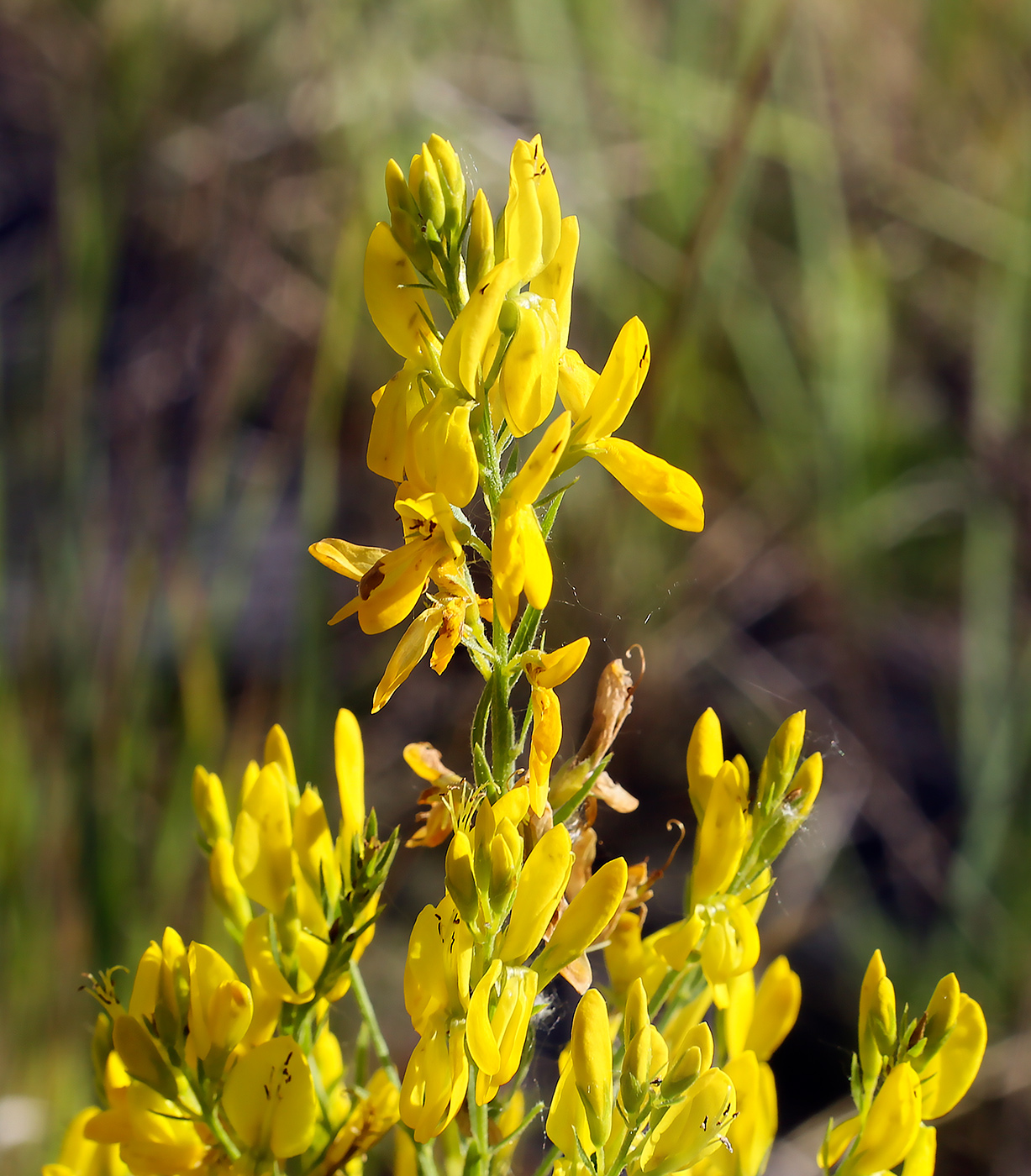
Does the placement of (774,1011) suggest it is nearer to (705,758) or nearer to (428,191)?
(705,758)

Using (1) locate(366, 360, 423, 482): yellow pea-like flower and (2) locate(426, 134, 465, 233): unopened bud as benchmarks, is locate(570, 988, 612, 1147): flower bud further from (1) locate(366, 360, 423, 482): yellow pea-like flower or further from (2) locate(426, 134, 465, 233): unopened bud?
(2) locate(426, 134, 465, 233): unopened bud

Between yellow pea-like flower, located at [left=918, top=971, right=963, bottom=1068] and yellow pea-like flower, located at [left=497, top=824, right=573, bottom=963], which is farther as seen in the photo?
yellow pea-like flower, located at [left=918, top=971, right=963, bottom=1068]

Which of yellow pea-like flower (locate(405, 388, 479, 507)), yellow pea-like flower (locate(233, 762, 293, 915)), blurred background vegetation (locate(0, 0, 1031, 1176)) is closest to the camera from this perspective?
yellow pea-like flower (locate(405, 388, 479, 507))

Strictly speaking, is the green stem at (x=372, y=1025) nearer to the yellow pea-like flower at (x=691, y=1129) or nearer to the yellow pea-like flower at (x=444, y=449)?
the yellow pea-like flower at (x=691, y=1129)

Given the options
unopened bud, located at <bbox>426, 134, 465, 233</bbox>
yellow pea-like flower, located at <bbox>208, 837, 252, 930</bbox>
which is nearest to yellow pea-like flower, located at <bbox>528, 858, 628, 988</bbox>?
yellow pea-like flower, located at <bbox>208, 837, 252, 930</bbox>

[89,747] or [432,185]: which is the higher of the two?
[432,185]

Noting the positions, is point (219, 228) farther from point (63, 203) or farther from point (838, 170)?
point (838, 170)

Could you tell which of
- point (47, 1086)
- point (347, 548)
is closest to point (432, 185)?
point (347, 548)
